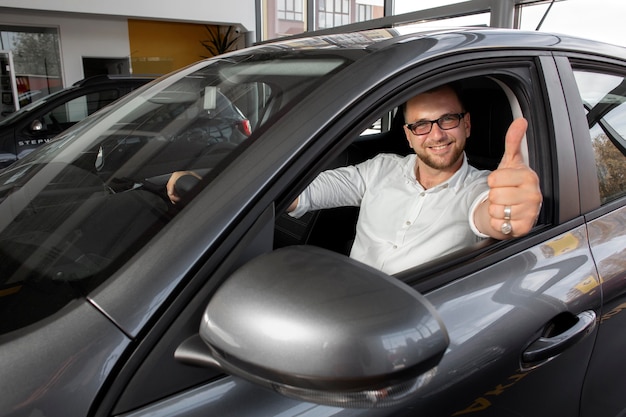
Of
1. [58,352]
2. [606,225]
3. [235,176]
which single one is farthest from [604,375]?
[58,352]

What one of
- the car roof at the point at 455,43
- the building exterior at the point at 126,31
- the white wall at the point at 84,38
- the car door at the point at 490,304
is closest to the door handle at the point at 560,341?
the car door at the point at 490,304

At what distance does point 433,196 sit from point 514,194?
0.38 meters

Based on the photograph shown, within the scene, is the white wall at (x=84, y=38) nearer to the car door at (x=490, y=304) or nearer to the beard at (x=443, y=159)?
the beard at (x=443, y=159)

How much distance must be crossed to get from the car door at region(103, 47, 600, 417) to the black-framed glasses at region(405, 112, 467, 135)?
0.55ft

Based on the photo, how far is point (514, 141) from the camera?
112 centimetres

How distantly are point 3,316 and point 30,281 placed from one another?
3.1 inches

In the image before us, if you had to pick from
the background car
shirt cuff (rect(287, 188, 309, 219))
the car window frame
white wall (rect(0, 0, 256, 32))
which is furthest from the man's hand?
white wall (rect(0, 0, 256, 32))

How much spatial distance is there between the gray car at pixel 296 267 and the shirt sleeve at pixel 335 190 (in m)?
0.49

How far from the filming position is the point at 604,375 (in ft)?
4.13

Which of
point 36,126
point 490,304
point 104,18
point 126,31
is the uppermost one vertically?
point 104,18

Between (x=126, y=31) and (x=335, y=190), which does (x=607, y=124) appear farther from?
(x=126, y=31)

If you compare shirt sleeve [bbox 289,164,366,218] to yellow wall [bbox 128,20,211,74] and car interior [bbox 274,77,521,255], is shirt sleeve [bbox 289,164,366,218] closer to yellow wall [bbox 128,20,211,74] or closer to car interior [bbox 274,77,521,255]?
car interior [bbox 274,77,521,255]

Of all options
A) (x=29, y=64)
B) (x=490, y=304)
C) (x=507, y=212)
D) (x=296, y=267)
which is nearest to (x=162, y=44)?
(x=29, y=64)

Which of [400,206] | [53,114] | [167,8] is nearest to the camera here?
[400,206]
